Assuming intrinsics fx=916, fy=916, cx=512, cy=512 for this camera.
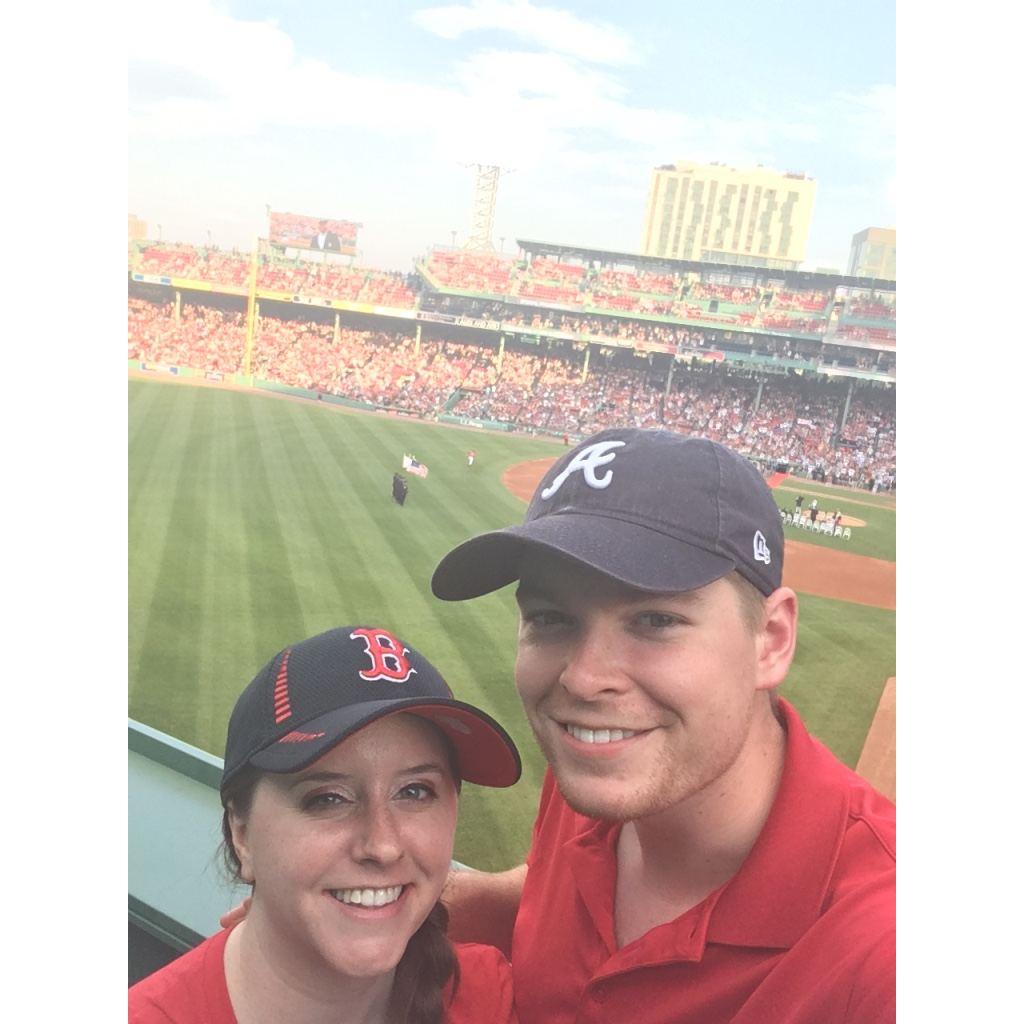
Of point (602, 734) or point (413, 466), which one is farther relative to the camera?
point (413, 466)

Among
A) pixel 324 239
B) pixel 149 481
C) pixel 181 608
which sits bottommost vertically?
pixel 181 608

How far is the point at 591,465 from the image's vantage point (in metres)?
0.68

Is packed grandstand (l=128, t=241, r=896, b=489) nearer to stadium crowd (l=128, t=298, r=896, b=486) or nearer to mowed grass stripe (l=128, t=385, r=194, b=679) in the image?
stadium crowd (l=128, t=298, r=896, b=486)

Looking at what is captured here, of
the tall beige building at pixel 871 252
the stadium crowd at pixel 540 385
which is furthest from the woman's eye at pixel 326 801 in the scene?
the stadium crowd at pixel 540 385

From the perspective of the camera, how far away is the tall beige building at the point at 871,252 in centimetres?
182

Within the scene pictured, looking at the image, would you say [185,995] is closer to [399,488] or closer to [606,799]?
[606,799]

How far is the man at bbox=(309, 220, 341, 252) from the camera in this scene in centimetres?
375

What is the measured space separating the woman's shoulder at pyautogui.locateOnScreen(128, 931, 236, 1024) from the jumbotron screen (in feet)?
10.4

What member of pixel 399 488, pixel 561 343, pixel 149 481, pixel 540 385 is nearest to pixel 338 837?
pixel 149 481

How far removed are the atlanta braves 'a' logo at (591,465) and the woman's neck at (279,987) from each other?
1.25ft

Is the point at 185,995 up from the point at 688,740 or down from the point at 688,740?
down

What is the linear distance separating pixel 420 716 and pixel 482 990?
0.87 feet

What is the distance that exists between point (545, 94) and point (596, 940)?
180cm
